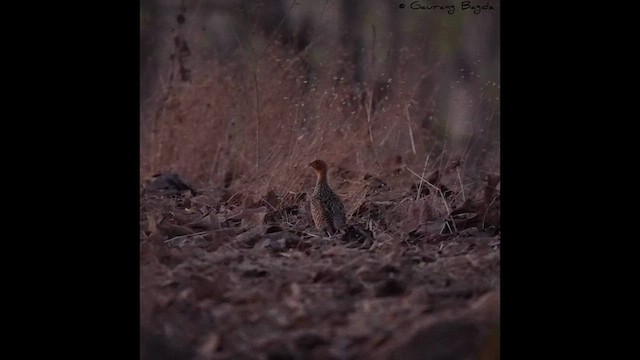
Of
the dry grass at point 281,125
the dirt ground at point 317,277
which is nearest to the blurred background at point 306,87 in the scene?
the dry grass at point 281,125

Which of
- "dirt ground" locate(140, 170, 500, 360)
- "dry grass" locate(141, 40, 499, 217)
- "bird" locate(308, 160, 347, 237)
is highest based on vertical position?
"dry grass" locate(141, 40, 499, 217)

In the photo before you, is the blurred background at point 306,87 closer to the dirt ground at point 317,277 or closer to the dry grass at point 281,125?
the dry grass at point 281,125

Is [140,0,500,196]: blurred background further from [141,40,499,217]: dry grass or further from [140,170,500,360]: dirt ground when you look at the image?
[140,170,500,360]: dirt ground

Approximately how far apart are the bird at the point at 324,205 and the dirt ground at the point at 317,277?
33 mm

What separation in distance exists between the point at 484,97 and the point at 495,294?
0.70m

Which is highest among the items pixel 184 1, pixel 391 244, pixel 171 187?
pixel 184 1

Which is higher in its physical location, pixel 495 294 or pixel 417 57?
pixel 417 57

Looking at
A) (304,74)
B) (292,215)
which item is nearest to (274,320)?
(292,215)

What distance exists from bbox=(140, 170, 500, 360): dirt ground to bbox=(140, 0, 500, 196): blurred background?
12 cm

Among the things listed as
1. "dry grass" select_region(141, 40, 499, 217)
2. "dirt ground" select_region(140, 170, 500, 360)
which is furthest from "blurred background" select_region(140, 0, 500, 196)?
"dirt ground" select_region(140, 170, 500, 360)

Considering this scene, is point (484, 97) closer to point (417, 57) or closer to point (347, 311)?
point (417, 57)

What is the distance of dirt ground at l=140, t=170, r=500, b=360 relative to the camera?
3.20m

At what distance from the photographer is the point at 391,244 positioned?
10.8 ft

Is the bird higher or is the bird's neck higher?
the bird's neck
